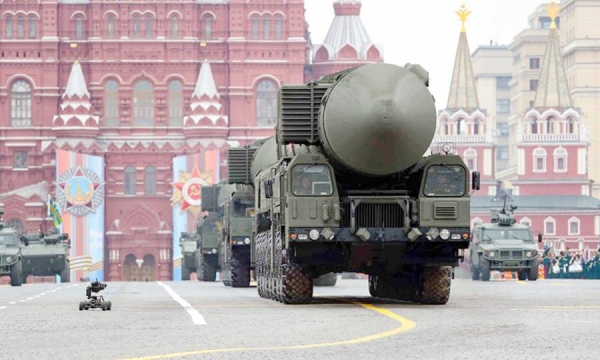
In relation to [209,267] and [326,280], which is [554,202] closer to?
[209,267]

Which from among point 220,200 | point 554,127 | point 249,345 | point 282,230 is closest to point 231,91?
point 554,127

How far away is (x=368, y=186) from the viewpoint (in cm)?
2747

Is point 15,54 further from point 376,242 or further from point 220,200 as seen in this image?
point 376,242

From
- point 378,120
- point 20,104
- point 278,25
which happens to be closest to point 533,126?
point 278,25

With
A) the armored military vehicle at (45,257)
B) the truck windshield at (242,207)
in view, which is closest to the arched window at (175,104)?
the armored military vehicle at (45,257)

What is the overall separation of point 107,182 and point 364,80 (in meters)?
91.6

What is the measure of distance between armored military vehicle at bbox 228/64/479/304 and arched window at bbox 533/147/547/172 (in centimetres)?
13256

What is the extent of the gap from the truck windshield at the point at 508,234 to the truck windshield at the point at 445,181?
26.4 meters

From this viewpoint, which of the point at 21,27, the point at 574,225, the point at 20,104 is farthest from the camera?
the point at 574,225

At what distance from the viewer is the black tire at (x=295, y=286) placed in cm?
2728

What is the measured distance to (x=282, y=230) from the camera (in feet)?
91.1

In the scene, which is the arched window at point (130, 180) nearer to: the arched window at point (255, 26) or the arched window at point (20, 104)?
the arched window at point (20, 104)

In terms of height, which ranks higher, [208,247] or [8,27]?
[8,27]

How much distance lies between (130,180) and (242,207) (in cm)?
7274
